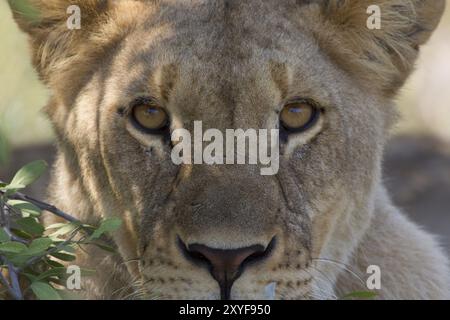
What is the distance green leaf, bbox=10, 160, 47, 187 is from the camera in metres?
3.84

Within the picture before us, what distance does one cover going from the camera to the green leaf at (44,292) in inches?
138

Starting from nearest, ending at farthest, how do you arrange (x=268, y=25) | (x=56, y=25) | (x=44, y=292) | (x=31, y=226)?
(x=44, y=292) → (x=31, y=226) → (x=268, y=25) → (x=56, y=25)

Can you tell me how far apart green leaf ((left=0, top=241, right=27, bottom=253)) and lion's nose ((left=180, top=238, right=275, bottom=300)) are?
1.95 feet

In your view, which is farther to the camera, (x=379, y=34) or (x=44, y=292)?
(x=379, y=34)

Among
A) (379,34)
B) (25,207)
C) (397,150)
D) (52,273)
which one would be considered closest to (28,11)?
(25,207)

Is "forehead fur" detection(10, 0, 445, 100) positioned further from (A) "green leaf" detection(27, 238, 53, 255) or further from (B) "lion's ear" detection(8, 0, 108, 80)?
(A) "green leaf" detection(27, 238, 53, 255)

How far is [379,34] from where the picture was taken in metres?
4.46

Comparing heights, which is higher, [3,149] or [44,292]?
[3,149]

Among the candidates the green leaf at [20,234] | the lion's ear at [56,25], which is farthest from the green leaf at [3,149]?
the lion's ear at [56,25]

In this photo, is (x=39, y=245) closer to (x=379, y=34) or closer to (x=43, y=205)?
(x=43, y=205)

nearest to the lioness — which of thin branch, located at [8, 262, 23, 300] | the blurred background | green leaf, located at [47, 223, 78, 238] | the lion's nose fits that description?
the lion's nose
